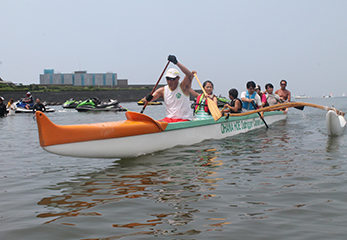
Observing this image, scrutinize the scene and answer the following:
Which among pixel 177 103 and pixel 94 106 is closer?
pixel 177 103

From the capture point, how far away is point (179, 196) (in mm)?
4113

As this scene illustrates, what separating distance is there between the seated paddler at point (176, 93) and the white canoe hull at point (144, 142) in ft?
1.23


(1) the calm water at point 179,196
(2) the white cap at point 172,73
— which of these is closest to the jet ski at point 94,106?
(1) the calm water at point 179,196

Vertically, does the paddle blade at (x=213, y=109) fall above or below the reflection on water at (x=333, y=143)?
above

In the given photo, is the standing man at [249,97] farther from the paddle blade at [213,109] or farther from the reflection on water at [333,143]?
the paddle blade at [213,109]

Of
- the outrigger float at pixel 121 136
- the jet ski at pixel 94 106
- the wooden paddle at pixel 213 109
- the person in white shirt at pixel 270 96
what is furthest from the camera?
the jet ski at pixel 94 106

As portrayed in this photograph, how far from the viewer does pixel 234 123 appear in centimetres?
986

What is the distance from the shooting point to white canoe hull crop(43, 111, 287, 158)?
5.39m

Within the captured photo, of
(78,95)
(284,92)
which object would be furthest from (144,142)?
(78,95)

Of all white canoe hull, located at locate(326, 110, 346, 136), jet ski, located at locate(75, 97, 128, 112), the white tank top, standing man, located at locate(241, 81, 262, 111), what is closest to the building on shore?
jet ski, located at locate(75, 97, 128, 112)

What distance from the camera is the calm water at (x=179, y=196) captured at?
3.09m

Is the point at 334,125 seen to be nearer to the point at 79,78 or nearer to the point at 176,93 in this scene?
the point at 176,93

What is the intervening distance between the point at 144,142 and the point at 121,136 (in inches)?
23.8

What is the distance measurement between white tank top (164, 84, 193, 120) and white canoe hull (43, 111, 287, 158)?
358 millimetres
